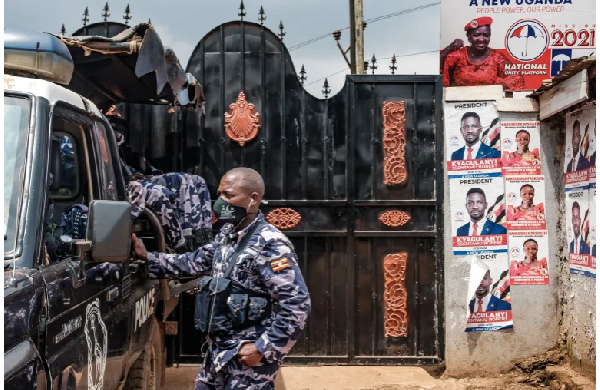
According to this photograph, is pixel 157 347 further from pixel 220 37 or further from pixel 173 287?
pixel 220 37

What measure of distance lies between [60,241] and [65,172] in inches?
37.2

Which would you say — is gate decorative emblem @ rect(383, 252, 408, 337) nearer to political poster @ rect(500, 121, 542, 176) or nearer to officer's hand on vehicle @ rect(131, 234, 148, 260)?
political poster @ rect(500, 121, 542, 176)

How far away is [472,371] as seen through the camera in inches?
238

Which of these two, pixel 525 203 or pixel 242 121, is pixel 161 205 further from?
pixel 525 203

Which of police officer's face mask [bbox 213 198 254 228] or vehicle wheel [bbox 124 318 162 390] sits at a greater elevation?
police officer's face mask [bbox 213 198 254 228]

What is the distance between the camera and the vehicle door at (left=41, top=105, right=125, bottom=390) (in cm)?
222

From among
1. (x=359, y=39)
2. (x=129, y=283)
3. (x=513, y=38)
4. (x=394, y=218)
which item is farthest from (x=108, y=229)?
(x=359, y=39)

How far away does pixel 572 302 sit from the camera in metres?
5.81

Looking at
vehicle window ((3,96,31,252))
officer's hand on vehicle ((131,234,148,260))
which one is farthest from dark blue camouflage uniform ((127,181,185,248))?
vehicle window ((3,96,31,252))

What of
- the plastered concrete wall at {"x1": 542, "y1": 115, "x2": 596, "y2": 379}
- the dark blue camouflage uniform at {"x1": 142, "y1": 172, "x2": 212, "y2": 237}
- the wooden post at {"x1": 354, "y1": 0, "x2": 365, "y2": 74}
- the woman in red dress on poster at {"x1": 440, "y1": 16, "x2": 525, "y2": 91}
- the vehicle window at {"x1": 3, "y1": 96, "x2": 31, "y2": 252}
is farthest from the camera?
the wooden post at {"x1": 354, "y1": 0, "x2": 365, "y2": 74}

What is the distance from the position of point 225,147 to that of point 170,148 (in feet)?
1.77

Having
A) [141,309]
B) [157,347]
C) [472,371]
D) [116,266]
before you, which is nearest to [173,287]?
[157,347]

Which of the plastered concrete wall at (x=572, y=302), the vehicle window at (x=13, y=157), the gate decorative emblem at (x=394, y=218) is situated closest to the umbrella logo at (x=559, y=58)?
the plastered concrete wall at (x=572, y=302)

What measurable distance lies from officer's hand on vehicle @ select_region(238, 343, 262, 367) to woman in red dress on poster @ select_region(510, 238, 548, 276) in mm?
3899
